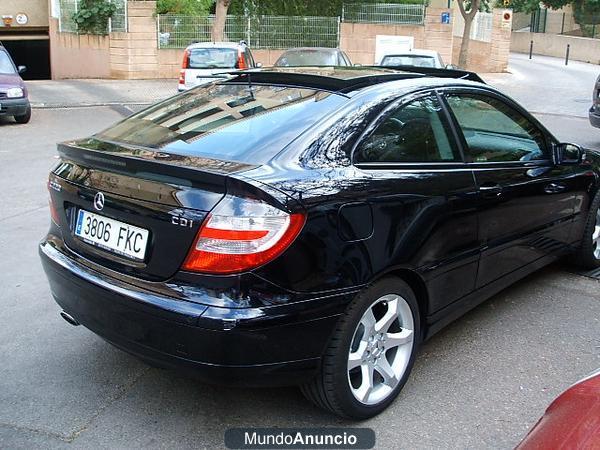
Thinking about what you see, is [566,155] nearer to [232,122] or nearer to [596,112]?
[232,122]

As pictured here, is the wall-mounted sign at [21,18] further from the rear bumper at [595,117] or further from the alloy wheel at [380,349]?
the alloy wheel at [380,349]

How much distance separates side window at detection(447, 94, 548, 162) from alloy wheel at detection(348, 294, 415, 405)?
42.1 inches

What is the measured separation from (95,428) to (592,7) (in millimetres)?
42584

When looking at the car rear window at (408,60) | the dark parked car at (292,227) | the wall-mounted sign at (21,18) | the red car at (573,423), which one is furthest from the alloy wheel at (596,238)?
the wall-mounted sign at (21,18)

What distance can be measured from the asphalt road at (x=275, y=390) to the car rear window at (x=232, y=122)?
126 centimetres

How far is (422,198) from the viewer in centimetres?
331

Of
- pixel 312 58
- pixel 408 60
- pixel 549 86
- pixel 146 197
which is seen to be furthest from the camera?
pixel 549 86

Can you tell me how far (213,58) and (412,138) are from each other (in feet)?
43.5

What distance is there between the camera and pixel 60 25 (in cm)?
2452

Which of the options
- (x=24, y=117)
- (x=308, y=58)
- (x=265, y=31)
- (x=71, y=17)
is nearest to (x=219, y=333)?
(x=24, y=117)

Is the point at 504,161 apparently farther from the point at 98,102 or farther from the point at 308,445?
the point at 98,102

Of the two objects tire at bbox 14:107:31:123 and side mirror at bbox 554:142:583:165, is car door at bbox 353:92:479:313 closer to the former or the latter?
side mirror at bbox 554:142:583:165

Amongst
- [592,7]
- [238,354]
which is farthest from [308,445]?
[592,7]

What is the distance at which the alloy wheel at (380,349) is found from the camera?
3117 millimetres
